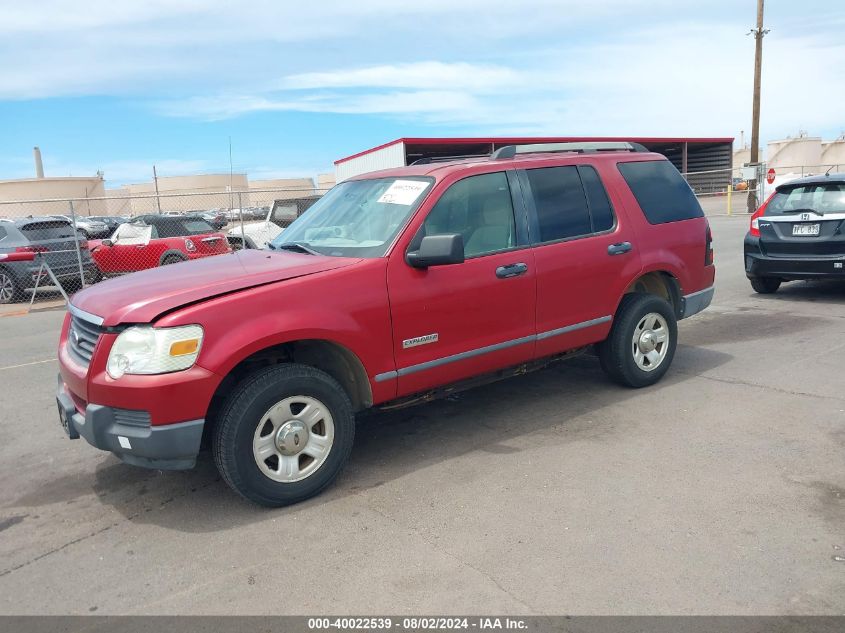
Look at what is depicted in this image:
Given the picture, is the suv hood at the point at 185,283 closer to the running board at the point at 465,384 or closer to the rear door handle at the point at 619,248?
the running board at the point at 465,384

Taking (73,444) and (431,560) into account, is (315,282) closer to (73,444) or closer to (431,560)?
(431,560)

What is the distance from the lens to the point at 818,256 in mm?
8742

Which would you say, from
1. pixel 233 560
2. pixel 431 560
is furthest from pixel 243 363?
pixel 431 560

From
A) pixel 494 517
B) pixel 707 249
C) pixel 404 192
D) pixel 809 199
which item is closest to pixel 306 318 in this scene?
pixel 404 192

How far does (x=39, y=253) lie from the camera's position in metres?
13.6

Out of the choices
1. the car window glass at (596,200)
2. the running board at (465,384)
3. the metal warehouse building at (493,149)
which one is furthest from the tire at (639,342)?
the metal warehouse building at (493,149)

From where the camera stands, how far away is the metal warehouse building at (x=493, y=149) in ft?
102

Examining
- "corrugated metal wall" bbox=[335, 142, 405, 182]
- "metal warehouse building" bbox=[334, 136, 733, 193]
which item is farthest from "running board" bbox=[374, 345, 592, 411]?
"corrugated metal wall" bbox=[335, 142, 405, 182]

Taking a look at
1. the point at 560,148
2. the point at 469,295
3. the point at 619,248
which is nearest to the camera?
the point at 469,295

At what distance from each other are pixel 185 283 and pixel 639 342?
11.6ft

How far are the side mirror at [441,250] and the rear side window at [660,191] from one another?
85.5 inches

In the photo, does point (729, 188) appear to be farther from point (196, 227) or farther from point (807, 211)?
point (196, 227)

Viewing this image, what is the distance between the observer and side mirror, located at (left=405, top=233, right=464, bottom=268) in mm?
4152

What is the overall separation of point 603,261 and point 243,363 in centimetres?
279
